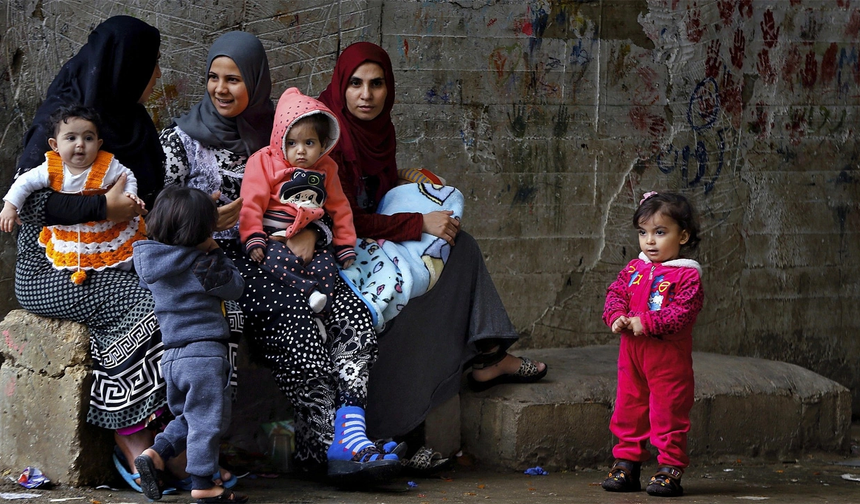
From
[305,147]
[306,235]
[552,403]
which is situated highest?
[305,147]

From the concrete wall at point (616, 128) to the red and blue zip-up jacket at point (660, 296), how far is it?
60.2 inches

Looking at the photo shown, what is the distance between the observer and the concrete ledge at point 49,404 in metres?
3.52

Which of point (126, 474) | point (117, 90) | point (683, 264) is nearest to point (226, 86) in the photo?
point (117, 90)

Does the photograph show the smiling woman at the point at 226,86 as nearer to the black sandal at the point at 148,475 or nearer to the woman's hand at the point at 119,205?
the woman's hand at the point at 119,205

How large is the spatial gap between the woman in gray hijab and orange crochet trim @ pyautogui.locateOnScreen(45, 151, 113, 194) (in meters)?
0.38

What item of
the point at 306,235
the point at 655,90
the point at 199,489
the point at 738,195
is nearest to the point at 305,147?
the point at 306,235

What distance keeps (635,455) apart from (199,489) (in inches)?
66.5

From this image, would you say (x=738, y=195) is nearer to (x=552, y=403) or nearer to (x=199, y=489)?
(x=552, y=403)

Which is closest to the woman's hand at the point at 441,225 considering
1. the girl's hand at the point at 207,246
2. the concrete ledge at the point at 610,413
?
the concrete ledge at the point at 610,413

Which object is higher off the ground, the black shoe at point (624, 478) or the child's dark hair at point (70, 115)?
the child's dark hair at point (70, 115)

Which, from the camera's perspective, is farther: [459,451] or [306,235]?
[459,451]

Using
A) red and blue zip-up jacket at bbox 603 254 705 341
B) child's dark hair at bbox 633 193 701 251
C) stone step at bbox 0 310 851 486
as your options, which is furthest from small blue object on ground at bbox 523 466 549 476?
child's dark hair at bbox 633 193 701 251

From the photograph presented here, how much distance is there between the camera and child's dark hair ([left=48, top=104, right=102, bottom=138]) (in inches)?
137

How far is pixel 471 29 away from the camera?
17.3 ft
